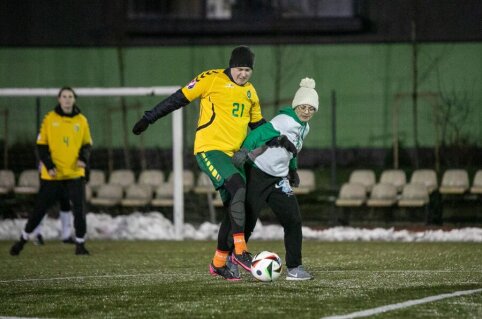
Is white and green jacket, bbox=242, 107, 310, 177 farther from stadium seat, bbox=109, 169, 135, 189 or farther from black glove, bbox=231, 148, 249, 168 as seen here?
stadium seat, bbox=109, 169, 135, 189

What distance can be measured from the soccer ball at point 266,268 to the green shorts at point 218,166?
30.0 inches

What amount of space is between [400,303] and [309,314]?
2.77 ft

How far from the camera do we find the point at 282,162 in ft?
32.2

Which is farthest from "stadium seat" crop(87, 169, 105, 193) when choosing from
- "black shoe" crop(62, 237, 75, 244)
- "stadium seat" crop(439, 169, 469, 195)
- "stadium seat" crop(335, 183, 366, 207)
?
"stadium seat" crop(439, 169, 469, 195)

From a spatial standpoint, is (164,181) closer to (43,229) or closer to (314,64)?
(43,229)

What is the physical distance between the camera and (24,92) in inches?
699

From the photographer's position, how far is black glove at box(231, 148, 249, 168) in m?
9.76

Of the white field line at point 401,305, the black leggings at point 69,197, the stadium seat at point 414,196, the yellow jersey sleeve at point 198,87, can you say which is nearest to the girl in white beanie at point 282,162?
the yellow jersey sleeve at point 198,87

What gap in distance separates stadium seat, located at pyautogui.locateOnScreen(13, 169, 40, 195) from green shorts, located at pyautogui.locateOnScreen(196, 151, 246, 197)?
31.9 ft

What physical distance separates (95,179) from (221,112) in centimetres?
1040

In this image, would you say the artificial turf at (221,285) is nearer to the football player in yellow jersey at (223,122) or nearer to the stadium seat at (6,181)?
the football player in yellow jersey at (223,122)

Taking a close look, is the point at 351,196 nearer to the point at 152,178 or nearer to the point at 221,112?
the point at 152,178

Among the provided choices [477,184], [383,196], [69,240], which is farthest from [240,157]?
[477,184]

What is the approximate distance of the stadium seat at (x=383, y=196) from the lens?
61.2ft
